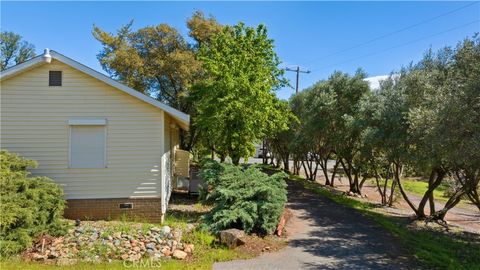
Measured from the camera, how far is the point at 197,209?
40.9 ft

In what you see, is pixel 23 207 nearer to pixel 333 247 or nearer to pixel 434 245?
pixel 333 247

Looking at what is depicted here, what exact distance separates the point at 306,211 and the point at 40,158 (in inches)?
360

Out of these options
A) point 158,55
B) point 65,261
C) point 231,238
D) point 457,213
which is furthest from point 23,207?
point 457,213

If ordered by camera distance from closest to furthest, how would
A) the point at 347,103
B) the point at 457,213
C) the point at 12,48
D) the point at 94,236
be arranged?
the point at 94,236
the point at 347,103
the point at 457,213
the point at 12,48

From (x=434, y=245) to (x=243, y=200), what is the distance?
5208 millimetres

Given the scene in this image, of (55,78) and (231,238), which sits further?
(55,78)

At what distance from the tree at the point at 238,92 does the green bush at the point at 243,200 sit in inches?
63.1

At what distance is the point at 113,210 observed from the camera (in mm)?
10328

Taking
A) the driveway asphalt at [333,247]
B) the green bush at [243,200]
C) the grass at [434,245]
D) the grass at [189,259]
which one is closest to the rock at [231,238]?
the grass at [189,259]

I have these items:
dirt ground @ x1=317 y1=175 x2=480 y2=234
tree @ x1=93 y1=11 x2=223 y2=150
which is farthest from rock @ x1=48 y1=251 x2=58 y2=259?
tree @ x1=93 y1=11 x2=223 y2=150

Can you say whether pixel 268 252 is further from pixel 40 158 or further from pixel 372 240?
pixel 40 158

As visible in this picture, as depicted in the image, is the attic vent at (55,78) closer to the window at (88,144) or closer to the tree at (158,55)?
the window at (88,144)

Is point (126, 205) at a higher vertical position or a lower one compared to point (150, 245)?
Result: higher

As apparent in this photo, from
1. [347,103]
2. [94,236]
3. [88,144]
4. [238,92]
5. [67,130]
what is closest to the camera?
[94,236]
